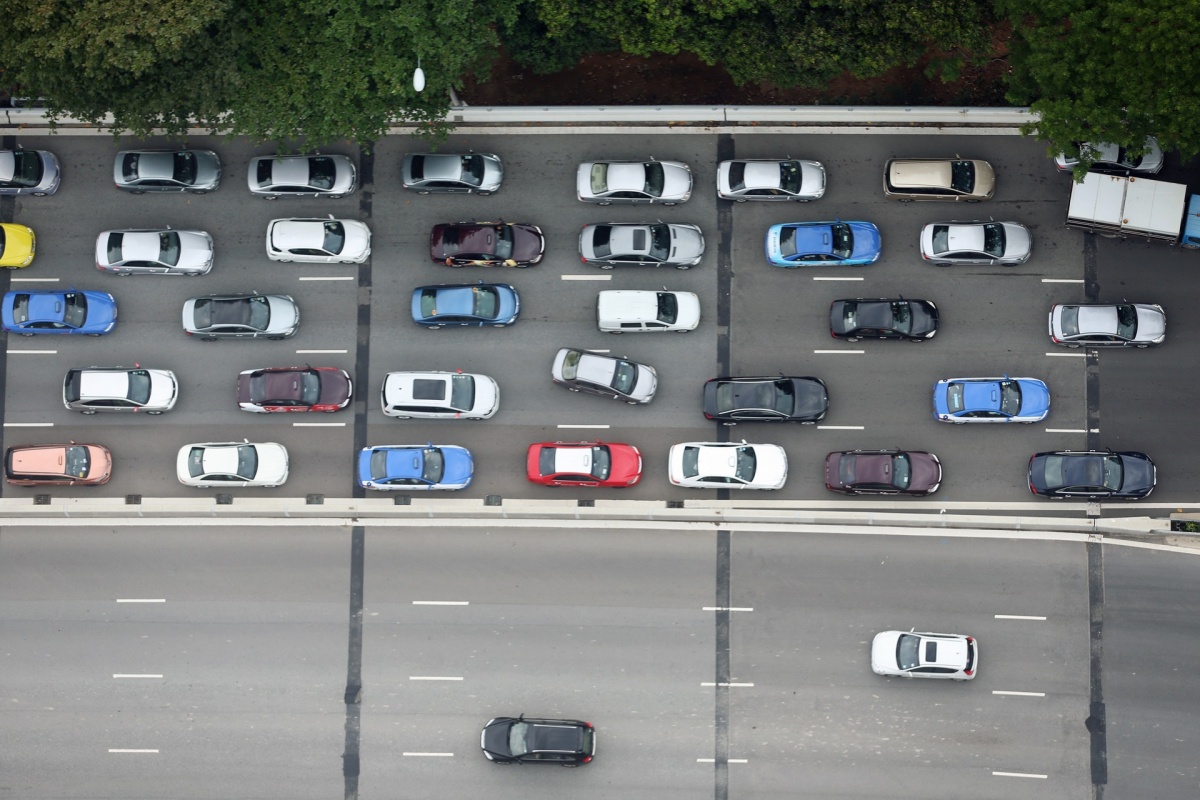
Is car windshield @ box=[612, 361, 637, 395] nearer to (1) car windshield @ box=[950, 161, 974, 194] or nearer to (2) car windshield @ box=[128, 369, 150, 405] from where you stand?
(1) car windshield @ box=[950, 161, 974, 194]

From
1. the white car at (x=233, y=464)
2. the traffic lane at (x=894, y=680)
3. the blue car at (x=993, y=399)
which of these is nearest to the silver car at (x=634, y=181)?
the blue car at (x=993, y=399)

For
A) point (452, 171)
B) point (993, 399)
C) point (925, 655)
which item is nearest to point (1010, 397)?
point (993, 399)

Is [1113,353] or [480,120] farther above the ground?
[480,120]

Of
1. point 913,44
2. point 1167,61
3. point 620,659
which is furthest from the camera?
point 620,659

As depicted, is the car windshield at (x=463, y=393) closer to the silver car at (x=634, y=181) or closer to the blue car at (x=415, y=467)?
the blue car at (x=415, y=467)

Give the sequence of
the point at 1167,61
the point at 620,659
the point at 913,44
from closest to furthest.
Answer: the point at 1167,61, the point at 913,44, the point at 620,659

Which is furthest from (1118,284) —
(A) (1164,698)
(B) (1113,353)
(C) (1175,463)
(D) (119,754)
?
(D) (119,754)

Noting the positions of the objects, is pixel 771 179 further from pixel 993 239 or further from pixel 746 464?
pixel 746 464

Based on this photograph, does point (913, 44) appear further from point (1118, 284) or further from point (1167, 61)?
point (1118, 284)
